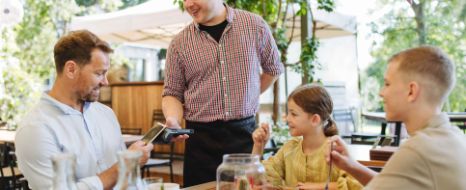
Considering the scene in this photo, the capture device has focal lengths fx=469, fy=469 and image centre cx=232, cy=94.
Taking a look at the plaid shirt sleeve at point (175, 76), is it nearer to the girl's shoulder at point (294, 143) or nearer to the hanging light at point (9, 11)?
the girl's shoulder at point (294, 143)

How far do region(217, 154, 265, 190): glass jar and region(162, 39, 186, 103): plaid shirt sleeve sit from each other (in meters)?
0.94

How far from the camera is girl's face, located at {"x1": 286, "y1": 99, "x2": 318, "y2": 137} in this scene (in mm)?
1925

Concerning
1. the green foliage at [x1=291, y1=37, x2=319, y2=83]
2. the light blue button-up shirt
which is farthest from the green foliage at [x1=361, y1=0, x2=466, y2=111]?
the light blue button-up shirt

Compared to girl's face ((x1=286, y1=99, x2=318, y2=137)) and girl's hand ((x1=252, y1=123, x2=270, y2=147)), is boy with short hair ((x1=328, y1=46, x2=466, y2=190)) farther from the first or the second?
girl's face ((x1=286, y1=99, x2=318, y2=137))

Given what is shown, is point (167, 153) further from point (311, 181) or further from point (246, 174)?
point (246, 174)

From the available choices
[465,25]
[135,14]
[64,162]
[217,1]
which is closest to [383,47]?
[465,25]

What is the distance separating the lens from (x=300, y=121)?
6.36ft

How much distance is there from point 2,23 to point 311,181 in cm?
489

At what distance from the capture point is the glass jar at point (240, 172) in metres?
1.28

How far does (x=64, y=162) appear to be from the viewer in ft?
3.21

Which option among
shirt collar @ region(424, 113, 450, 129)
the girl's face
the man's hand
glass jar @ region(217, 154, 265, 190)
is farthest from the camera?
the girl's face

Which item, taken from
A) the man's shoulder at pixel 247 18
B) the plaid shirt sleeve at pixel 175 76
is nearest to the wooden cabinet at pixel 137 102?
the plaid shirt sleeve at pixel 175 76

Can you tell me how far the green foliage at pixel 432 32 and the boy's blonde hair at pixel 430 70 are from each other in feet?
12.6

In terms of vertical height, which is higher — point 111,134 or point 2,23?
point 2,23
